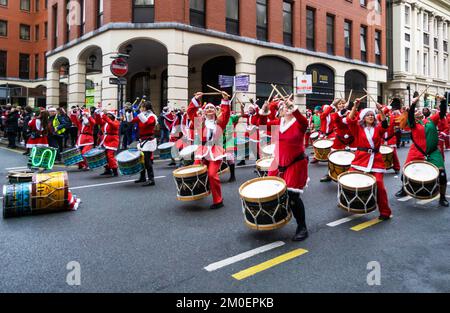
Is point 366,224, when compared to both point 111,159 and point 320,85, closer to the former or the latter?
point 111,159

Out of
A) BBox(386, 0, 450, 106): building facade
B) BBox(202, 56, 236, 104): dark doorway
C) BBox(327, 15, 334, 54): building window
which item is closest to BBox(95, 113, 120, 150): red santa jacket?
BBox(202, 56, 236, 104): dark doorway

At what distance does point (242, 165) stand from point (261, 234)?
24.9ft

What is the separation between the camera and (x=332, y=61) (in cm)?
2744

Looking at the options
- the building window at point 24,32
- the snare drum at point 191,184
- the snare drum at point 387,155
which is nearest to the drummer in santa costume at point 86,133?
the snare drum at point 191,184

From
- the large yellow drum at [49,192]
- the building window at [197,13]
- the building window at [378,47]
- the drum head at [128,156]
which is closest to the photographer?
the large yellow drum at [49,192]

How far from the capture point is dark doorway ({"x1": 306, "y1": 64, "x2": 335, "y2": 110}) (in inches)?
1035

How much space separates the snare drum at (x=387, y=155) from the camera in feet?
32.8

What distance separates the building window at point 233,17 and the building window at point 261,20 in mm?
1590

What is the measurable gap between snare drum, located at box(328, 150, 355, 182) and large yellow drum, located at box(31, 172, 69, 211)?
5305 mm

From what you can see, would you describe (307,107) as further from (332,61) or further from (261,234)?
(261,234)

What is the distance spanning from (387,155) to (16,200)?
8.57 meters

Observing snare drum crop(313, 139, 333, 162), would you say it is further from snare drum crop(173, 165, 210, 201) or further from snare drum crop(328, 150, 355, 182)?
snare drum crop(173, 165, 210, 201)

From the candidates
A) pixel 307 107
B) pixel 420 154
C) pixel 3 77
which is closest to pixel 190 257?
pixel 420 154

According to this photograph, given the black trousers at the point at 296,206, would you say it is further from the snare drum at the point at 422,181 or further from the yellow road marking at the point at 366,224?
the snare drum at the point at 422,181
